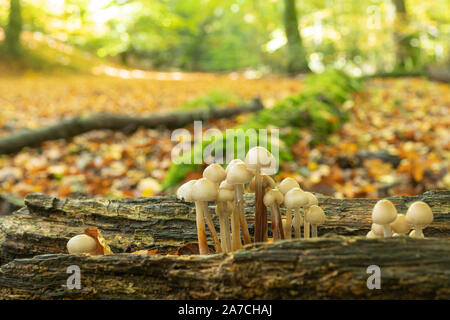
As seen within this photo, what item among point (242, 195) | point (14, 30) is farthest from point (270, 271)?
point (14, 30)

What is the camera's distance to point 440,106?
25.2 feet

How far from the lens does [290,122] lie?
229 inches

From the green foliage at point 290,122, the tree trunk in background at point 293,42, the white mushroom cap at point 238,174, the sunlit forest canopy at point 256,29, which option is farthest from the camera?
the tree trunk in background at point 293,42

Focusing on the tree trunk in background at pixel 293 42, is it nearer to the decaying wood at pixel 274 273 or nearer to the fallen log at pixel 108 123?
the fallen log at pixel 108 123

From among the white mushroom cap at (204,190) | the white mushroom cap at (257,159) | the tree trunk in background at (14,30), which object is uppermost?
the tree trunk in background at (14,30)

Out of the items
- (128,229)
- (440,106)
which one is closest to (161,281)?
(128,229)

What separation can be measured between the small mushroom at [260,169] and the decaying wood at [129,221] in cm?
41

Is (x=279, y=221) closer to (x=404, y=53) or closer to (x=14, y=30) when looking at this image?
(x=404, y=53)

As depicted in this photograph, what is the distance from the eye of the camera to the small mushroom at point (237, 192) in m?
1.68

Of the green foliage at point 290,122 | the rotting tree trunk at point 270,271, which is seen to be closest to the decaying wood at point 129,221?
the rotting tree trunk at point 270,271

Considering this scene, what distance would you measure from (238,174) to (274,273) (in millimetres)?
436

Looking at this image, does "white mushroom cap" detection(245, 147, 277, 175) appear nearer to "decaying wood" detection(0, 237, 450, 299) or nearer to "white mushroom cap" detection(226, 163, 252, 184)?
"white mushroom cap" detection(226, 163, 252, 184)

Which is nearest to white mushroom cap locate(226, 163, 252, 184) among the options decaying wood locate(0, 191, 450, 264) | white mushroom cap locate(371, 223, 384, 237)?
white mushroom cap locate(371, 223, 384, 237)

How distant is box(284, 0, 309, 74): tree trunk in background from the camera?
15.7m
